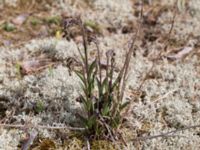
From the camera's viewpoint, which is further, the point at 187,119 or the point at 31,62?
the point at 31,62

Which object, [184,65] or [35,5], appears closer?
[184,65]

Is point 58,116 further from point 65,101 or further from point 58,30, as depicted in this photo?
point 58,30

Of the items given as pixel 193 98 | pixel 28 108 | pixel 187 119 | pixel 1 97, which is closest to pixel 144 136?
Result: pixel 187 119

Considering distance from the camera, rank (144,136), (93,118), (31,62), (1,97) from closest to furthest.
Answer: (93,118) < (144,136) < (1,97) < (31,62)

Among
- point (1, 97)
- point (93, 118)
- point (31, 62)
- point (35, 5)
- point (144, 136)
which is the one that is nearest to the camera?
point (93, 118)

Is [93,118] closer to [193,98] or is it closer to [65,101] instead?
[65,101]

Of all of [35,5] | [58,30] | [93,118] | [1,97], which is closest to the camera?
[93,118]

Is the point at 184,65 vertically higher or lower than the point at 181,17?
lower

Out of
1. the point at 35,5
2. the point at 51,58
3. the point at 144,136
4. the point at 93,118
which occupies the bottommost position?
the point at 144,136

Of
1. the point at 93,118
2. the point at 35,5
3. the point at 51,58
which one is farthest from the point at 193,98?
the point at 35,5
